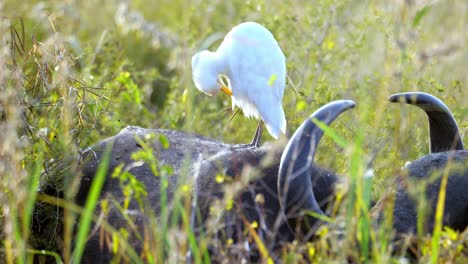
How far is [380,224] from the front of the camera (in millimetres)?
3357

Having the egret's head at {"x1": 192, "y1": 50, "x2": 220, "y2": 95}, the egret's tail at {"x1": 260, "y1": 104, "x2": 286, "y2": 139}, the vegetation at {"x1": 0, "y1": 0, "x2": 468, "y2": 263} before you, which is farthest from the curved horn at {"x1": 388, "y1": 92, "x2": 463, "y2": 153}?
the egret's head at {"x1": 192, "y1": 50, "x2": 220, "y2": 95}

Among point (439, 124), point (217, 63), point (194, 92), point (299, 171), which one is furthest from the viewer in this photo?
point (194, 92)

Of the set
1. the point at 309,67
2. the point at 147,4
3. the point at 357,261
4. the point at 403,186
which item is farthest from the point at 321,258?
the point at 147,4

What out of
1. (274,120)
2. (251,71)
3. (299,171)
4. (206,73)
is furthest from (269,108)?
(299,171)

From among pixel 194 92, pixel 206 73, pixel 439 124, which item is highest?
pixel 439 124

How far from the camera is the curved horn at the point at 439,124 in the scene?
4.03m

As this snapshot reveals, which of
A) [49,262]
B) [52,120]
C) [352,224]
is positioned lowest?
[49,262]

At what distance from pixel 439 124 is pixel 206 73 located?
1.98 metres

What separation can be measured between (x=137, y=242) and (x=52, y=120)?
1.12 meters

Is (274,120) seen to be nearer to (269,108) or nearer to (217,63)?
(269,108)

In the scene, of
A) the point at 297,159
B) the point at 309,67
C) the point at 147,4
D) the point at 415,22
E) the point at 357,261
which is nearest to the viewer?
the point at 415,22

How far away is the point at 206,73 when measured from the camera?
5730mm

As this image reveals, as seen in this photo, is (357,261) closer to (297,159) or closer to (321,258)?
(321,258)

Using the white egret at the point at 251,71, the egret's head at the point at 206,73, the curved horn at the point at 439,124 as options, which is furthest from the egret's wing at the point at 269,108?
the curved horn at the point at 439,124
